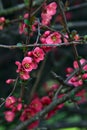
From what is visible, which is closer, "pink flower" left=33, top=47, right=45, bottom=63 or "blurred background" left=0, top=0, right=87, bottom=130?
"pink flower" left=33, top=47, right=45, bottom=63

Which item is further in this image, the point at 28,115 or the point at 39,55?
the point at 28,115

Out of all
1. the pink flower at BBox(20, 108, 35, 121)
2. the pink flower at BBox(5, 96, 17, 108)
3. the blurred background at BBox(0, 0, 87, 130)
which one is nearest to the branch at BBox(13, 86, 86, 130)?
the pink flower at BBox(20, 108, 35, 121)

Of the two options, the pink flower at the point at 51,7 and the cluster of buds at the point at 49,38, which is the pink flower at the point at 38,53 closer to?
the cluster of buds at the point at 49,38

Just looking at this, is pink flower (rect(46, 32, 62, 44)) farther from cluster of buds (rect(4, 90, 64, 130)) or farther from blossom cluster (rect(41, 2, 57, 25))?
cluster of buds (rect(4, 90, 64, 130))

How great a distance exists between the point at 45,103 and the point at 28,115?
124 millimetres

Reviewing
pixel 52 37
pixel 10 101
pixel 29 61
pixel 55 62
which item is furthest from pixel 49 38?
pixel 55 62

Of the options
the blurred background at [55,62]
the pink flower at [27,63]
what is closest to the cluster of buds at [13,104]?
the pink flower at [27,63]

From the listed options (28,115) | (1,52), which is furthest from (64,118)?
(28,115)

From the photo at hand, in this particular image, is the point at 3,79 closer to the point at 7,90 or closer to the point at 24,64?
the point at 7,90

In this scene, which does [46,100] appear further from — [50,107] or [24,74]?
[24,74]

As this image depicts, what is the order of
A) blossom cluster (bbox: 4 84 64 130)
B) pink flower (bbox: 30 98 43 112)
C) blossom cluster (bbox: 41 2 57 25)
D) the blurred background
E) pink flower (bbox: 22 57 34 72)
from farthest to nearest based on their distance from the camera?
1. the blurred background
2. pink flower (bbox: 30 98 43 112)
3. blossom cluster (bbox: 4 84 64 130)
4. blossom cluster (bbox: 41 2 57 25)
5. pink flower (bbox: 22 57 34 72)

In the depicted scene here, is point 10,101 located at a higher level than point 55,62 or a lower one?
lower

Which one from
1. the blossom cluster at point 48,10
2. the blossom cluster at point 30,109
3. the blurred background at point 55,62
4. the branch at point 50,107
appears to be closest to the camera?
the blossom cluster at point 48,10

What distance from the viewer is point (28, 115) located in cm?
218
